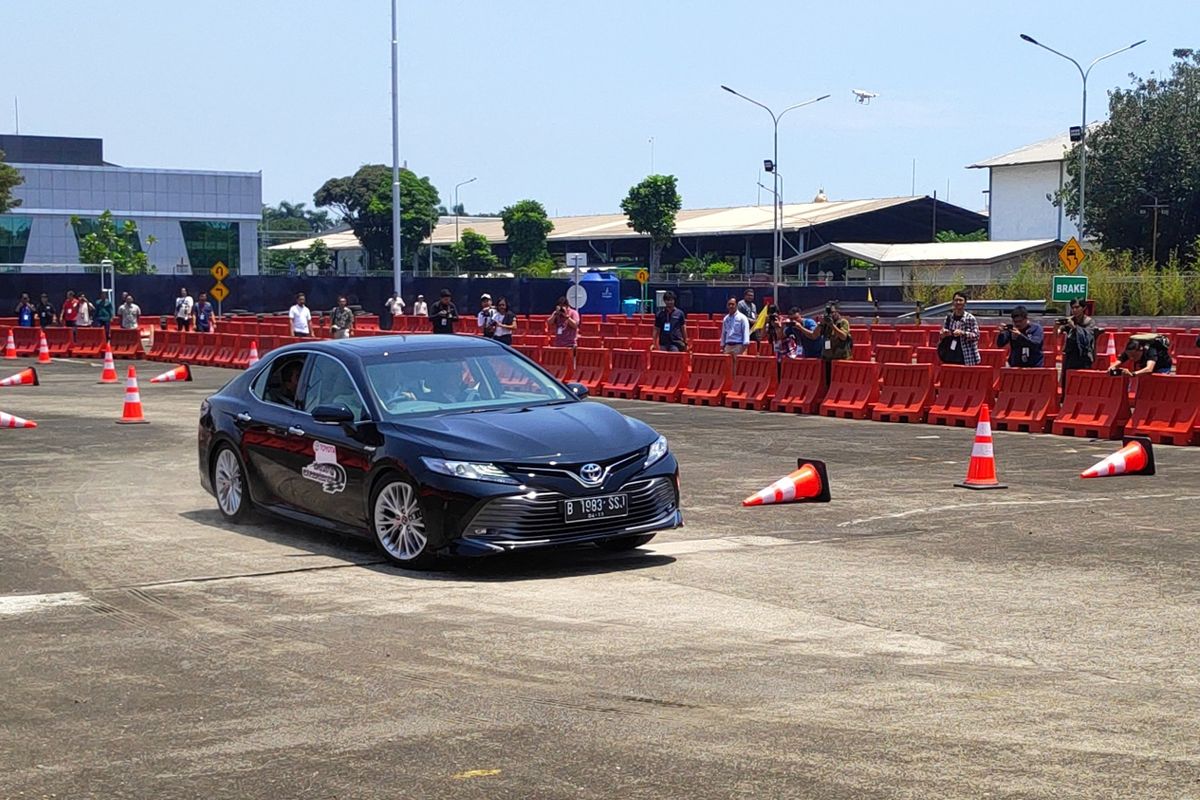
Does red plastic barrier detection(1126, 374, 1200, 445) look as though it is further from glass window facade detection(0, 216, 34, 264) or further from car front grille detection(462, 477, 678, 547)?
glass window facade detection(0, 216, 34, 264)

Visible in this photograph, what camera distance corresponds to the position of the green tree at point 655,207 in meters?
106

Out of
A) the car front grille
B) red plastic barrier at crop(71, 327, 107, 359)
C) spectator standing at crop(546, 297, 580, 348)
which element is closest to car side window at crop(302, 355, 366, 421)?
the car front grille

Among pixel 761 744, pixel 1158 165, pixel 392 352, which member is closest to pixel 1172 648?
pixel 761 744

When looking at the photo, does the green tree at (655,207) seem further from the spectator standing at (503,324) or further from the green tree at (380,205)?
the spectator standing at (503,324)

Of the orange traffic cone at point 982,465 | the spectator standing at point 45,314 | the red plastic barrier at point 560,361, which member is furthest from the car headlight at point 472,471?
the spectator standing at point 45,314

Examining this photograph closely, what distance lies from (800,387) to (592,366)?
5.86m

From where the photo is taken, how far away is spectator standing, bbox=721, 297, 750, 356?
89.8 feet

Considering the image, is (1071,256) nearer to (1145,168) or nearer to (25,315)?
(25,315)

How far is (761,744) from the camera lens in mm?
5895

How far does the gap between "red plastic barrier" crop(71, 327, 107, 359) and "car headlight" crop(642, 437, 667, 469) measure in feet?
116

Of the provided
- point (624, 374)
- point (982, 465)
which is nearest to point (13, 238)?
point (624, 374)

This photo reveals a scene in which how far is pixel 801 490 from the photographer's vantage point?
13430mm

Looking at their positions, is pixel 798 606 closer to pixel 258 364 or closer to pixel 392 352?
pixel 392 352

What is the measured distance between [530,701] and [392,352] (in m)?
5.12
